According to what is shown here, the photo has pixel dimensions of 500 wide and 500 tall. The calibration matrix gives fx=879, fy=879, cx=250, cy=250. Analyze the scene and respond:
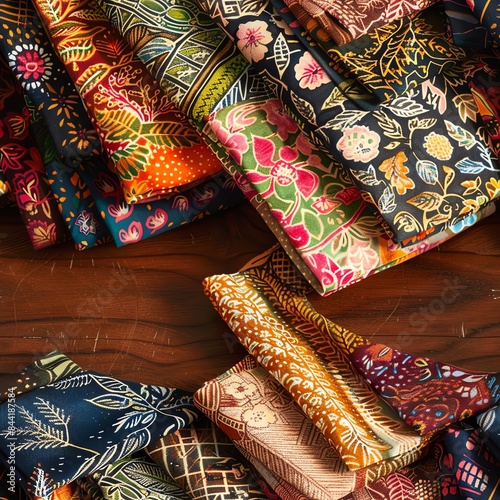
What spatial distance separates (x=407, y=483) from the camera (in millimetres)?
821

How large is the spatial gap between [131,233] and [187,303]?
0.33ft

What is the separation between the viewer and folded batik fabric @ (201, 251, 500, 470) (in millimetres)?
796

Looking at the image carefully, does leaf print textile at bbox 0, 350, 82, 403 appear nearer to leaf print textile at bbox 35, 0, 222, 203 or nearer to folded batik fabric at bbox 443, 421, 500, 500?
leaf print textile at bbox 35, 0, 222, 203

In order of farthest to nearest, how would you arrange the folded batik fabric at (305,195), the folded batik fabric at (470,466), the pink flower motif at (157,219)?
the pink flower motif at (157,219) → the folded batik fabric at (305,195) → the folded batik fabric at (470,466)

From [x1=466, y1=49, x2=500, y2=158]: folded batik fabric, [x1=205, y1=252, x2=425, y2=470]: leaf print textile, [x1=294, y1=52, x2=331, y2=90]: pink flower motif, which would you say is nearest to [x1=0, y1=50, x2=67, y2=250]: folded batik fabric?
[x1=205, y1=252, x2=425, y2=470]: leaf print textile

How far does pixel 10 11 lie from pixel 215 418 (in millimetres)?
487

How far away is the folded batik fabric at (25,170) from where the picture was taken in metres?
0.99

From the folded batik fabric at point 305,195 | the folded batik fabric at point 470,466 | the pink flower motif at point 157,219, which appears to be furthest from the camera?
the pink flower motif at point 157,219

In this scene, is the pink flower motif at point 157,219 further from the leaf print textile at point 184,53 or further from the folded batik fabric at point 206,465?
the folded batik fabric at point 206,465

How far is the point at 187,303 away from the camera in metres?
0.96

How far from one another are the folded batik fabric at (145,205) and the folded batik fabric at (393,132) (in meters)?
0.16

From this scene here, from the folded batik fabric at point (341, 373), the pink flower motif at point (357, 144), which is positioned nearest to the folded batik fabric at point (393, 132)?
the pink flower motif at point (357, 144)

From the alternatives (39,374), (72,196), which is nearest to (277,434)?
(39,374)

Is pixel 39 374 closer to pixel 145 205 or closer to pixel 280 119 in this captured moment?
pixel 145 205
